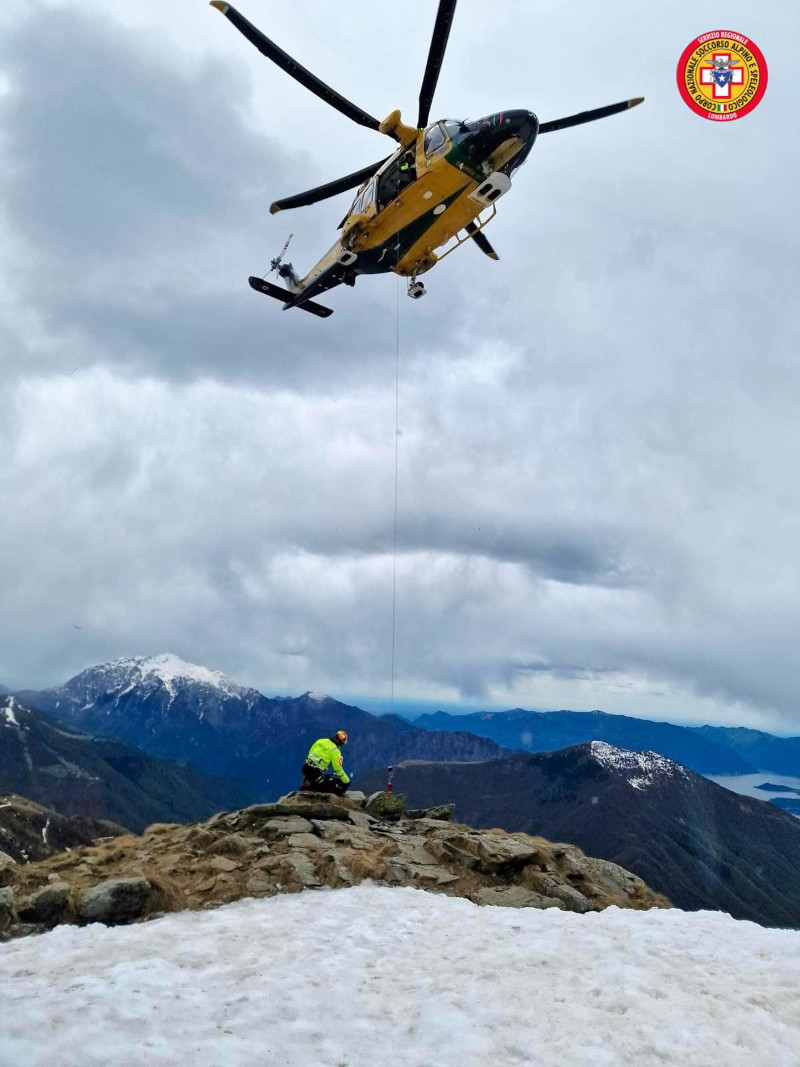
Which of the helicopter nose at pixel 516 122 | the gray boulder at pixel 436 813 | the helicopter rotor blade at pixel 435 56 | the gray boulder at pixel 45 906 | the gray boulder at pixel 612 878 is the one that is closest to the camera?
the gray boulder at pixel 45 906

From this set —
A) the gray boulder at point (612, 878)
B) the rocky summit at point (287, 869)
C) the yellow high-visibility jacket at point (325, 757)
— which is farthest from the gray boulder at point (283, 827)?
the gray boulder at point (612, 878)

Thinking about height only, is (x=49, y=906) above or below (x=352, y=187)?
below

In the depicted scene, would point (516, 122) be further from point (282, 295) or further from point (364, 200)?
point (282, 295)

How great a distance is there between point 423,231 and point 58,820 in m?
178

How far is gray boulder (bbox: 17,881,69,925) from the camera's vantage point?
12.6 m

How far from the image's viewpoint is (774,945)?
1248cm

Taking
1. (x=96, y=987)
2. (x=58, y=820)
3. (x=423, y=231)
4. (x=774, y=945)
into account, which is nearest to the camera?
(x=96, y=987)

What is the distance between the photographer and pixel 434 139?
2642cm

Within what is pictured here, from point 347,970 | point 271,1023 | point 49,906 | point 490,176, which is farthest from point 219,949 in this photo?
point 490,176

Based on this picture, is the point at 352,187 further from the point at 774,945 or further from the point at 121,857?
the point at 774,945

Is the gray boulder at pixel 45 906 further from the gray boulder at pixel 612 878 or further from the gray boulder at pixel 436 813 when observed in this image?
the gray boulder at pixel 436 813

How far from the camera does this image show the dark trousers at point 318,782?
24016 mm

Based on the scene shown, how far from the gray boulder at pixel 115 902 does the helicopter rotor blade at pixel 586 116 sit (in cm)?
3020

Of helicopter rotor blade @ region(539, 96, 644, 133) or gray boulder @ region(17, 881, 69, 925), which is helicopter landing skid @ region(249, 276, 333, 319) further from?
gray boulder @ region(17, 881, 69, 925)
